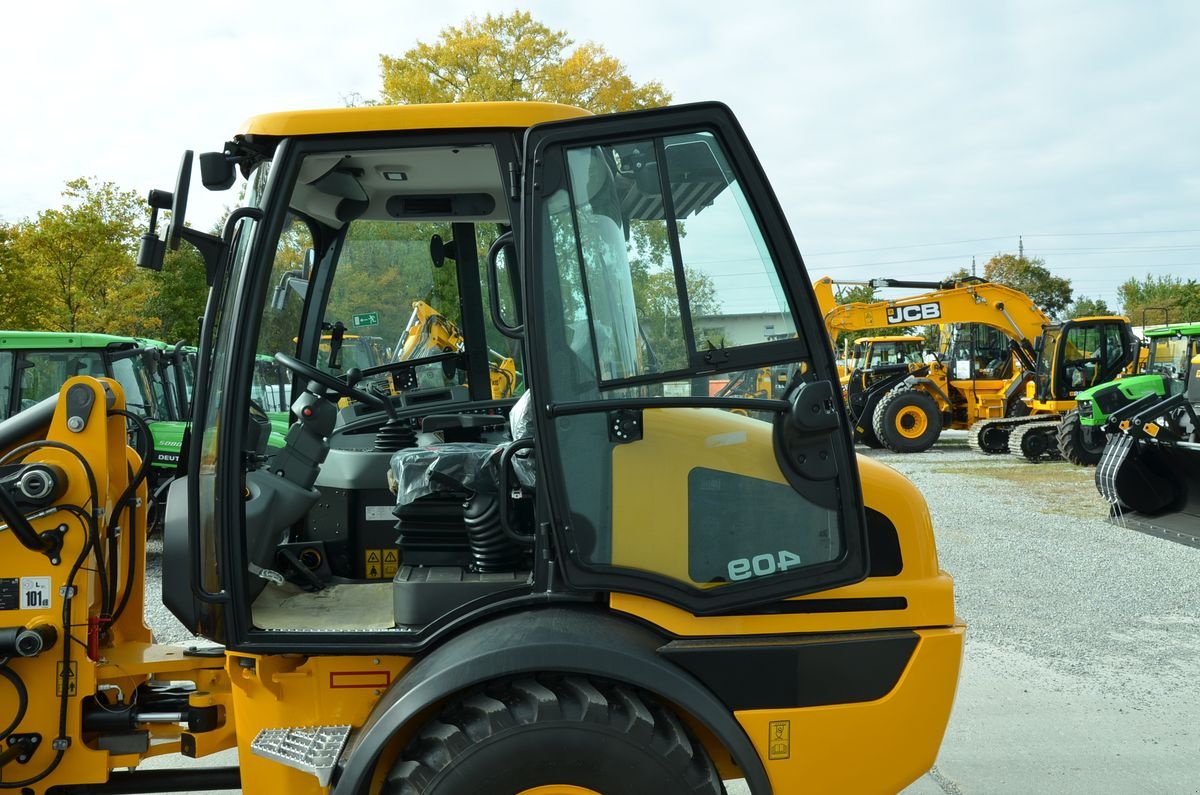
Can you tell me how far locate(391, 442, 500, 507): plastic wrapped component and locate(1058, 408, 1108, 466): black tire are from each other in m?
13.6

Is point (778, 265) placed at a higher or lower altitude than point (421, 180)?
lower

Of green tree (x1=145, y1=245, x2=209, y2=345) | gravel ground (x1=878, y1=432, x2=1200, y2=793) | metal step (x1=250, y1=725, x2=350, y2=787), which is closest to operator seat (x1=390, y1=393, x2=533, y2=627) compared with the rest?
metal step (x1=250, y1=725, x2=350, y2=787)

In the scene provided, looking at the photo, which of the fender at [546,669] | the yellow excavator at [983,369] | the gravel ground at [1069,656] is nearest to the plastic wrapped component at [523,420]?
the fender at [546,669]

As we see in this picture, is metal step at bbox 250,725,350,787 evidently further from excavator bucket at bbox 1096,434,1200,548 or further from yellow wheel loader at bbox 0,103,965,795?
excavator bucket at bbox 1096,434,1200,548

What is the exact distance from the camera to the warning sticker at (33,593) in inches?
110

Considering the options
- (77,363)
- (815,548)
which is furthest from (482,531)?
(77,363)

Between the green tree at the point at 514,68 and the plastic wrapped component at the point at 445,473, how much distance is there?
1760cm

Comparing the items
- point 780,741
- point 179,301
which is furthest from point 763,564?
point 179,301

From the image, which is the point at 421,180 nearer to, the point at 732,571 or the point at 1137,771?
the point at 732,571

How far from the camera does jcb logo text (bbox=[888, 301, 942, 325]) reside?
17.6 m

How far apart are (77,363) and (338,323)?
7313 mm

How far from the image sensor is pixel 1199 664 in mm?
5434

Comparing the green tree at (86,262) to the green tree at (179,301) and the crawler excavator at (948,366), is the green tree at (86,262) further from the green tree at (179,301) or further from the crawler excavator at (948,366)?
the crawler excavator at (948,366)

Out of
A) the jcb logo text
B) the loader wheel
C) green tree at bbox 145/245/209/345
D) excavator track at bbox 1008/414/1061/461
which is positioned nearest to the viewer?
the loader wheel
